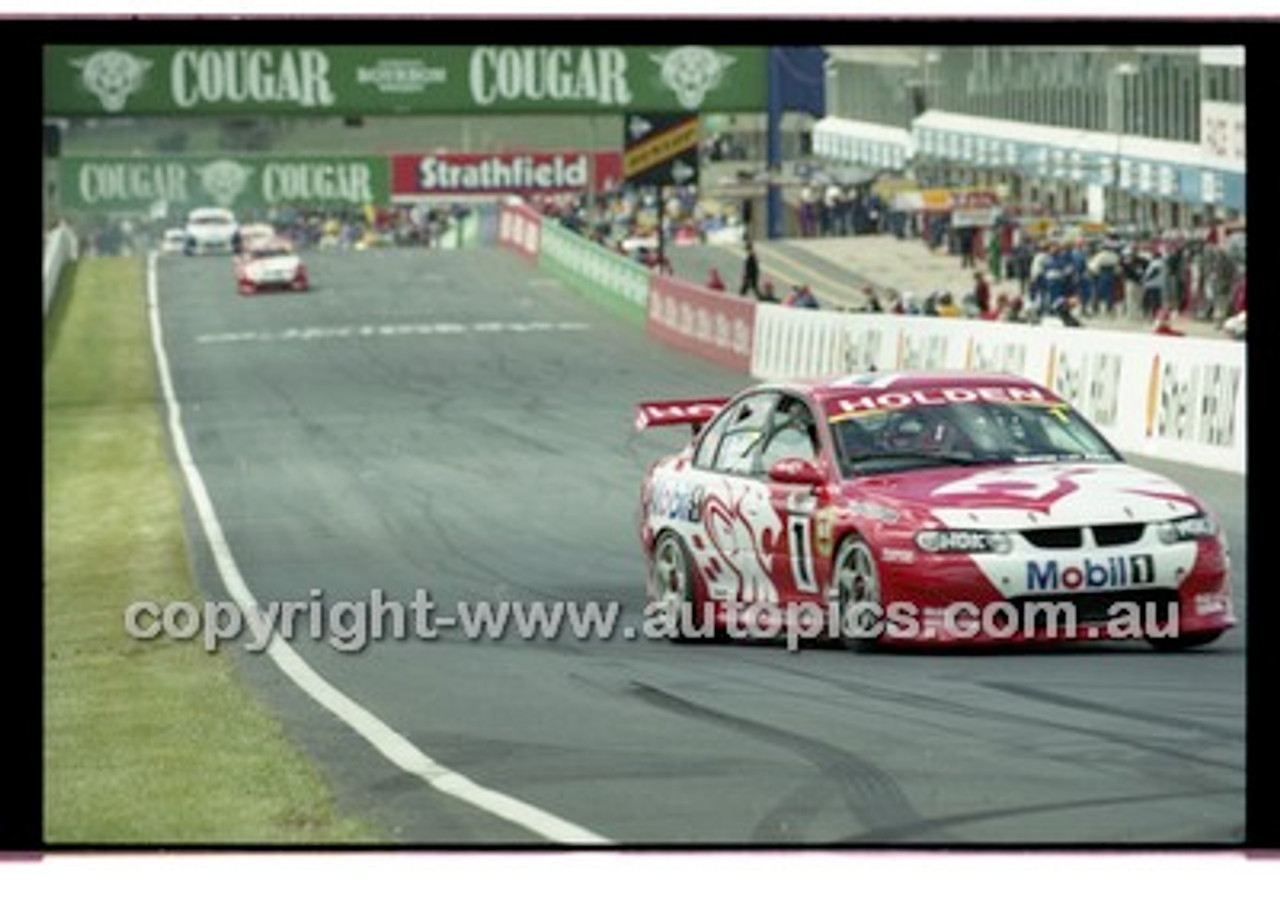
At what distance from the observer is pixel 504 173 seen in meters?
24.6

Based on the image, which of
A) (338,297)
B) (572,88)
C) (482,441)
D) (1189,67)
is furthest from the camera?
(338,297)

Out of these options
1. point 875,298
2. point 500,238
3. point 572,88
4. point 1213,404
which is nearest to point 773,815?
point 572,88

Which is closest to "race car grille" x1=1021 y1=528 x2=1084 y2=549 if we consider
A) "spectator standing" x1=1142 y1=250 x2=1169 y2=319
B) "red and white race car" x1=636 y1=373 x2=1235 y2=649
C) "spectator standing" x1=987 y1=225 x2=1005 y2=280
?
"red and white race car" x1=636 y1=373 x2=1235 y2=649

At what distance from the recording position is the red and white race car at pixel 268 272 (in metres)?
50.4

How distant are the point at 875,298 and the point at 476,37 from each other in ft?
67.4

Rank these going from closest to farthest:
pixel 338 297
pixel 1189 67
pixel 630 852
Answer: pixel 630 852
pixel 1189 67
pixel 338 297

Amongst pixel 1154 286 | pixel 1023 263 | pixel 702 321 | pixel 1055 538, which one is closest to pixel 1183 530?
pixel 1055 538

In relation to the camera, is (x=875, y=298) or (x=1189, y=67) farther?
(x=875, y=298)

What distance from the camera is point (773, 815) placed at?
35.7ft

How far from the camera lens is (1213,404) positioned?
94.1 ft

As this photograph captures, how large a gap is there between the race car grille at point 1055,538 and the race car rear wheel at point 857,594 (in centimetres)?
78

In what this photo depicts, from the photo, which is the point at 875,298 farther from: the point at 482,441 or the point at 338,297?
the point at 338,297
